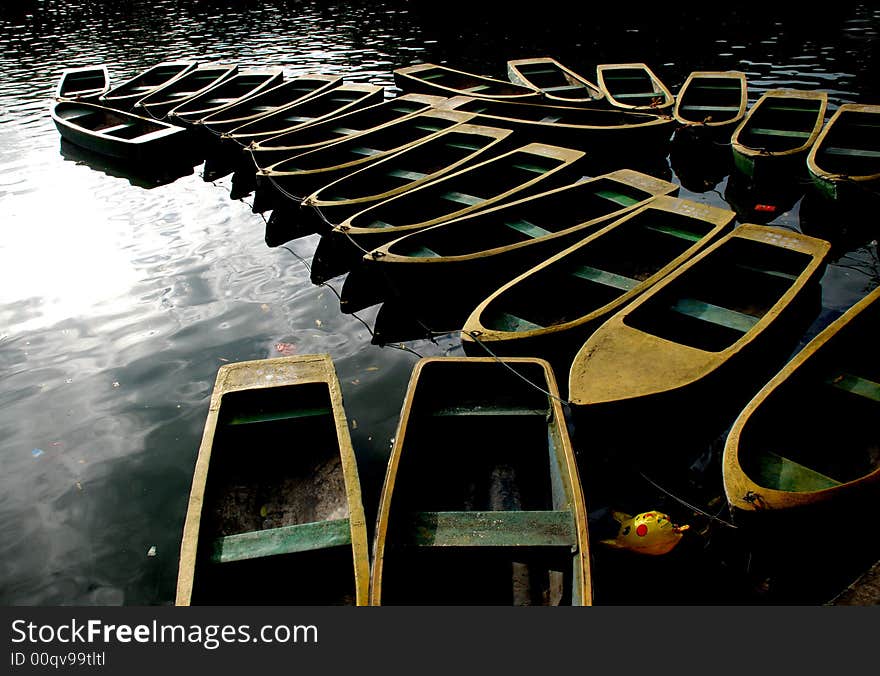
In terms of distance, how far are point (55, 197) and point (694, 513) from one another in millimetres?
14121

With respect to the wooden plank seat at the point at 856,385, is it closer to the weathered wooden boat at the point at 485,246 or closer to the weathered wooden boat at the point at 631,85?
the weathered wooden boat at the point at 485,246

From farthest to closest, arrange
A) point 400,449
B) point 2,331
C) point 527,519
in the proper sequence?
point 2,331, point 400,449, point 527,519

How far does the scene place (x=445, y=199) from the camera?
10219 millimetres

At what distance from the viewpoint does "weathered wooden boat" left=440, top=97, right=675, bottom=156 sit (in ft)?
38.8

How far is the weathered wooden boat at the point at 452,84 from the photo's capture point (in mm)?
15891

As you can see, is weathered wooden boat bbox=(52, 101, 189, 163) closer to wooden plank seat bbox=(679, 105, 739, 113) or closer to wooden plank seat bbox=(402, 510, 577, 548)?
wooden plank seat bbox=(679, 105, 739, 113)

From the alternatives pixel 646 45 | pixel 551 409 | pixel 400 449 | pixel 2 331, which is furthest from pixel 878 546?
pixel 646 45

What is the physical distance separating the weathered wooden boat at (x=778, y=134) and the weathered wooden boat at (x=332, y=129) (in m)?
6.89

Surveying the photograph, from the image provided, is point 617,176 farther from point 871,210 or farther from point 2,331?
point 2,331

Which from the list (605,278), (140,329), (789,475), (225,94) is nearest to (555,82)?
(225,94)

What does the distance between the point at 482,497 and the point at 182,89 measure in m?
17.4

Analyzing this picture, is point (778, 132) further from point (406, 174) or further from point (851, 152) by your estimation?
point (406, 174)

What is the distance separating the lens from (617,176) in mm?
10133

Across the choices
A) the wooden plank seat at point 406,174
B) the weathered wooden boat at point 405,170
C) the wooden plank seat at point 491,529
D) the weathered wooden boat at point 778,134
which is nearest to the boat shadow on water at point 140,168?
the weathered wooden boat at point 405,170
